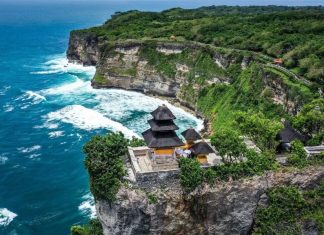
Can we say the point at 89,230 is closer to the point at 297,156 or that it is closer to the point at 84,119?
the point at 297,156

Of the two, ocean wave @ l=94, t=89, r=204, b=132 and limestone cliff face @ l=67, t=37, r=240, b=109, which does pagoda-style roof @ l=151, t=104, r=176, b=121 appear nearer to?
ocean wave @ l=94, t=89, r=204, b=132

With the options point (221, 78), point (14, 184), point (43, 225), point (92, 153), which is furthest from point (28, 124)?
point (92, 153)

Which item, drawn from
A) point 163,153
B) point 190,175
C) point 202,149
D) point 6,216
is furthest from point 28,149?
point 190,175

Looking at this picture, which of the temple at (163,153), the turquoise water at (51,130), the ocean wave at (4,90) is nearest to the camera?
the temple at (163,153)

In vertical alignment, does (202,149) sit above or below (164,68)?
above

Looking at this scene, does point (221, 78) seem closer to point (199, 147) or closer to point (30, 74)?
point (199, 147)

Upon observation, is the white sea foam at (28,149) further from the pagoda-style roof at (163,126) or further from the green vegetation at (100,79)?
the pagoda-style roof at (163,126)

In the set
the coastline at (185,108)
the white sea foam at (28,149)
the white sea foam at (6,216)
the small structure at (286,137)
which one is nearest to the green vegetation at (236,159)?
the small structure at (286,137)
